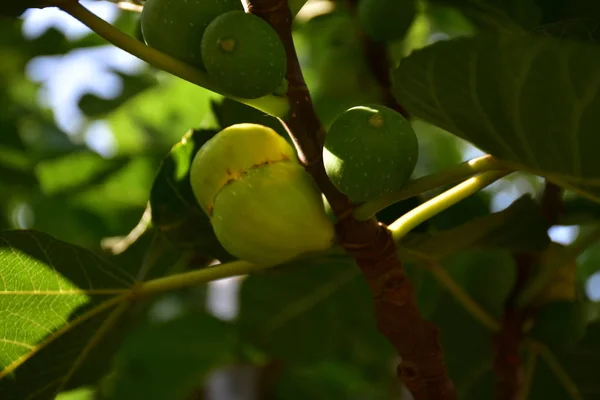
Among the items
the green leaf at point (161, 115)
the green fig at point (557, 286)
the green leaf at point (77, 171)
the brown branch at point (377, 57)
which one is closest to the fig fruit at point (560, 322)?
the green fig at point (557, 286)

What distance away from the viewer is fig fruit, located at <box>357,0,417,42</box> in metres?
0.72

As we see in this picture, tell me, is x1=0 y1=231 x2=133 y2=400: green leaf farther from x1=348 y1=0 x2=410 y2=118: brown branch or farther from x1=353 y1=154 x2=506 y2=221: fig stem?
x1=348 y1=0 x2=410 y2=118: brown branch

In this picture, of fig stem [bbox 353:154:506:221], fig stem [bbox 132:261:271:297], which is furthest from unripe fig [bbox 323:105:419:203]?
fig stem [bbox 132:261:271:297]

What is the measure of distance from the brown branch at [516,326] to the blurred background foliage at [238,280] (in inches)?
2.5

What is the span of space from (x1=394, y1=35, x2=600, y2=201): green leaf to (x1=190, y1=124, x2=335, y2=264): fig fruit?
11 cm

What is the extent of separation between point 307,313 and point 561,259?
0.45m

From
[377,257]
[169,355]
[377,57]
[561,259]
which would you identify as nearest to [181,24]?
[377,257]

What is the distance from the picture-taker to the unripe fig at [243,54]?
1.60 ft

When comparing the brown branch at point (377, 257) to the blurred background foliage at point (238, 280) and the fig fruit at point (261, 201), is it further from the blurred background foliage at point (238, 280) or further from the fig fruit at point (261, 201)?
the blurred background foliage at point (238, 280)

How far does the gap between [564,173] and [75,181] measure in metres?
1.13

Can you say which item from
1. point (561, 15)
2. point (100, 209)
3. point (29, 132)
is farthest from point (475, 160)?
point (29, 132)

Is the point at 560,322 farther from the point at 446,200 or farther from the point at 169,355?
the point at 169,355

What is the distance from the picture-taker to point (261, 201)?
58 cm

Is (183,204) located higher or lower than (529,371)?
higher
